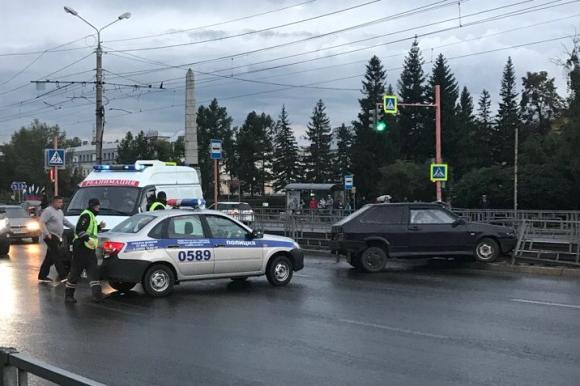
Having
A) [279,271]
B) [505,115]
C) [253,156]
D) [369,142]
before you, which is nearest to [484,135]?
[505,115]

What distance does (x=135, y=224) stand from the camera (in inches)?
462

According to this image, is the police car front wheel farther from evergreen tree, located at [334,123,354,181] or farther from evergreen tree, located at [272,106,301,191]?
evergreen tree, located at [272,106,301,191]

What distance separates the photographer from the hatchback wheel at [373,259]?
15.5 m

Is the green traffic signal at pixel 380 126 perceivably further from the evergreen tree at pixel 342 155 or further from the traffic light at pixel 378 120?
the evergreen tree at pixel 342 155

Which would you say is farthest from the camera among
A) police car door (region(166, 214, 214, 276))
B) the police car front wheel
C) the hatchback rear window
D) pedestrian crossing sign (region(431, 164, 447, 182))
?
pedestrian crossing sign (region(431, 164, 447, 182))

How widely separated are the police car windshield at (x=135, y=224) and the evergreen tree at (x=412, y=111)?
77397 mm

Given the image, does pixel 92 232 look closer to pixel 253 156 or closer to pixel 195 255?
pixel 195 255

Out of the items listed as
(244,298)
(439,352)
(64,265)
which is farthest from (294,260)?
(439,352)

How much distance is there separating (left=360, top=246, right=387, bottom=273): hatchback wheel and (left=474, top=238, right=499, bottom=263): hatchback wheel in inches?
94.6

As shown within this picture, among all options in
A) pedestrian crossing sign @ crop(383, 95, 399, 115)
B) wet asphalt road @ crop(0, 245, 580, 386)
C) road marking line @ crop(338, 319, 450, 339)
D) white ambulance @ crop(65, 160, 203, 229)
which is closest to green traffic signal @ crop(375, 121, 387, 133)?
pedestrian crossing sign @ crop(383, 95, 399, 115)

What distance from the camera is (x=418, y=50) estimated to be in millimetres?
87188

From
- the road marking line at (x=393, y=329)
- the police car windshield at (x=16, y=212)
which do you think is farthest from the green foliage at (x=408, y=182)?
the road marking line at (x=393, y=329)

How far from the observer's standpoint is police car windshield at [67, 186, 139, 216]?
15.0m

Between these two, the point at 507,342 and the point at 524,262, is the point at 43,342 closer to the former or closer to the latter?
the point at 507,342
